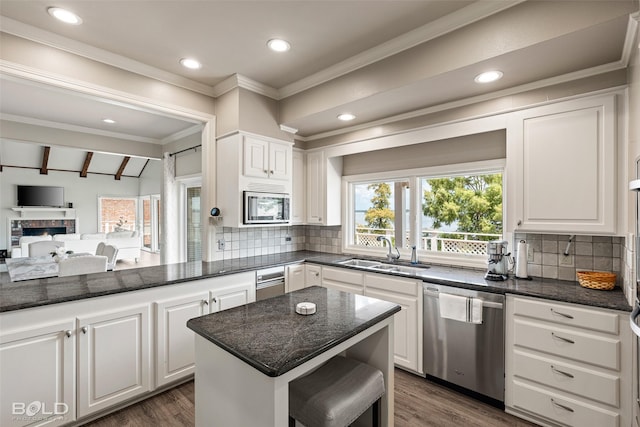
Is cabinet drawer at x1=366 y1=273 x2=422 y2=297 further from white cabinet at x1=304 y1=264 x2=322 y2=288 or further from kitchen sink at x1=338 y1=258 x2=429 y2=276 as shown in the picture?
white cabinet at x1=304 y1=264 x2=322 y2=288

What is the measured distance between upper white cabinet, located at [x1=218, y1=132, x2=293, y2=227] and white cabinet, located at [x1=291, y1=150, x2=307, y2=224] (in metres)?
0.49

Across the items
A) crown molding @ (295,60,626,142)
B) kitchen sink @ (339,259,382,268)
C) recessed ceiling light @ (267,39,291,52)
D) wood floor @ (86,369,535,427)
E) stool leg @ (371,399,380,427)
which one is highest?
recessed ceiling light @ (267,39,291,52)

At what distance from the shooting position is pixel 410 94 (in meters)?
2.48

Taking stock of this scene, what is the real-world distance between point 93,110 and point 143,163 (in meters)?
6.22

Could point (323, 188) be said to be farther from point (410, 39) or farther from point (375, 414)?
point (375, 414)

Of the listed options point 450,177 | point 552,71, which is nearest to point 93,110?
point 450,177

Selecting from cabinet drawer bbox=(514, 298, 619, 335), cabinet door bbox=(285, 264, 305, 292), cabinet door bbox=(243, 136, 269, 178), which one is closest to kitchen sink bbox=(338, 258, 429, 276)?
cabinet door bbox=(285, 264, 305, 292)

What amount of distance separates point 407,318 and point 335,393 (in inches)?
54.5

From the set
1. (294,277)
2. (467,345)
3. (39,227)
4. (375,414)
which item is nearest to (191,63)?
(294,277)

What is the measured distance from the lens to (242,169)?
2.96 metres

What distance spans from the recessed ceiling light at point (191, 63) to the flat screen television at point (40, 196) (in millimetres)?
8601

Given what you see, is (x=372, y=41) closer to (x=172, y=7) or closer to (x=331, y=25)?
(x=331, y=25)

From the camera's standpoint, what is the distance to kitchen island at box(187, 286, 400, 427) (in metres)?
1.17

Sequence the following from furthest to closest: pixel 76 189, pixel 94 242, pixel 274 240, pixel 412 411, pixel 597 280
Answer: pixel 76 189 → pixel 94 242 → pixel 274 240 → pixel 412 411 → pixel 597 280
